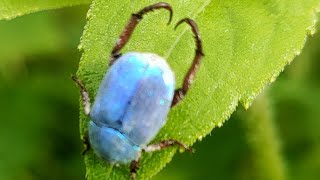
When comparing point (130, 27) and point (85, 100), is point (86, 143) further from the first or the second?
point (130, 27)

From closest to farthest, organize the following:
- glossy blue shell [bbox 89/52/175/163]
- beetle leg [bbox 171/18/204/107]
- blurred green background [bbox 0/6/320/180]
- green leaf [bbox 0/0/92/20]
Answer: glossy blue shell [bbox 89/52/175/163] → beetle leg [bbox 171/18/204/107] → green leaf [bbox 0/0/92/20] → blurred green background [bbox 0/6/320/180]

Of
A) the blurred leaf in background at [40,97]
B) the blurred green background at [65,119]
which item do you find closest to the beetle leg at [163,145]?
the blurred green background at [65,119]

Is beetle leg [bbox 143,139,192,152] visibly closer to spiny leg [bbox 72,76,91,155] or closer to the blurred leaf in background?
spiny leg [bbox 72,76,91,155]

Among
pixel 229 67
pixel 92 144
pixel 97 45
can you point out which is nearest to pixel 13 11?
pixel 97 45

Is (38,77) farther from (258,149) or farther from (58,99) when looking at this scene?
(258,149)

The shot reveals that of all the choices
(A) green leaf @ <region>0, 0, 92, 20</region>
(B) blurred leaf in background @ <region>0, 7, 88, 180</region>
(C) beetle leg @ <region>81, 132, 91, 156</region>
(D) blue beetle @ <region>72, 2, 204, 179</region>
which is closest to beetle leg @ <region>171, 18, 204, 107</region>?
(D) blue beetle @ <region>72, 2, 204, 179</region>

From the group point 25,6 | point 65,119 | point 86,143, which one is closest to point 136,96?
point 86,143
